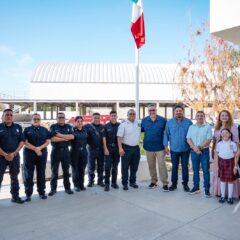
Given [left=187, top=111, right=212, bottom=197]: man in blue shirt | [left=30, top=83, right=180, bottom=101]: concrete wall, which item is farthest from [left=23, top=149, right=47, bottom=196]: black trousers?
[left=30, top=83, right=180, bottom=101]: concrete wall

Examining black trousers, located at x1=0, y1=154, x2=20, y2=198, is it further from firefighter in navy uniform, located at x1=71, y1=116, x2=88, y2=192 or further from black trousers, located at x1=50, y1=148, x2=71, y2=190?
firefighter in navy uniform, located at x1=71, y1=116, x2=88, y2=192

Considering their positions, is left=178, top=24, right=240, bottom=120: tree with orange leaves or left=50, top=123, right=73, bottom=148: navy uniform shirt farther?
left=178, top=24, right=240, bottom=120: tree with orange leaves

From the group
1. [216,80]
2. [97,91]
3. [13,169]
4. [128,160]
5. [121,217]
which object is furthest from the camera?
[97,91]

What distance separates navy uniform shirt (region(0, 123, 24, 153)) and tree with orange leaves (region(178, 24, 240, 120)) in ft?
23.4

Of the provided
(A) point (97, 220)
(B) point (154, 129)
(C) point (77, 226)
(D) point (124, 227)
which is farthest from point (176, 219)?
(B) point (154, 129)

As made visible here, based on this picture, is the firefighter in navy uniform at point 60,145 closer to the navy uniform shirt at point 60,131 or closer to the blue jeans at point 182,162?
the navy uniform shirt at point 60,131

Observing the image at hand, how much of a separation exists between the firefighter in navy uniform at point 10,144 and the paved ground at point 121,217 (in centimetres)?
66

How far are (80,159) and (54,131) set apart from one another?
2.86 ft

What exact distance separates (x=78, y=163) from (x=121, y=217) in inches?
73.2

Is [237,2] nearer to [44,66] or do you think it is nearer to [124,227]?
[124,227]

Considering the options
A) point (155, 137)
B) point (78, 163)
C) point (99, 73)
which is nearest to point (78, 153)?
point (78, 163)

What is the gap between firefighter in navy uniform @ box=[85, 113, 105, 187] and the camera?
6.18m

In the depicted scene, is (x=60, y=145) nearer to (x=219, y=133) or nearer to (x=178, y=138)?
(x=178, y=138)

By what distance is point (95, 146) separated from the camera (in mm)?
6207
